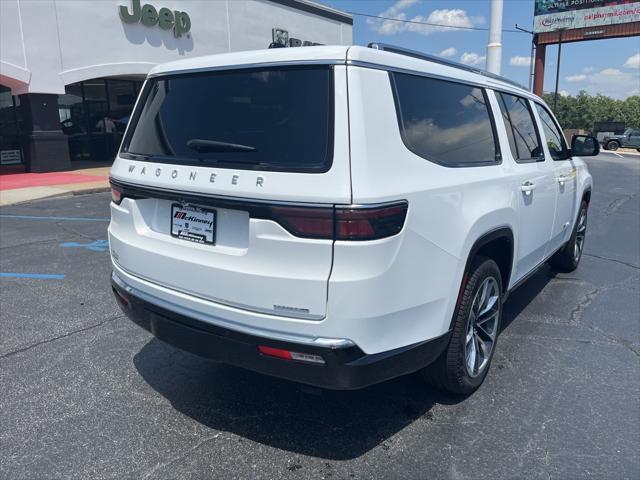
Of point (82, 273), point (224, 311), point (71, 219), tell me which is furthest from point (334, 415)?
point (71, 219)

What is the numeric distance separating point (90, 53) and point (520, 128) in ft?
52.1

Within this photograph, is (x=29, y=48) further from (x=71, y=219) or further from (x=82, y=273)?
(x=82, y=273)

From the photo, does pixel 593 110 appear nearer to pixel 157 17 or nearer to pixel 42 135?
pixel 157 17

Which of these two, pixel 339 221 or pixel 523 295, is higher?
pixel 339 221

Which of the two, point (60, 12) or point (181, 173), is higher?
point (60, 12)

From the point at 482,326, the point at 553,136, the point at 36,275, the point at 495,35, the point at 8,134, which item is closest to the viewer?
the point at 482,326

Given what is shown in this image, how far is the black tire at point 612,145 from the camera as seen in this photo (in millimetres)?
41281

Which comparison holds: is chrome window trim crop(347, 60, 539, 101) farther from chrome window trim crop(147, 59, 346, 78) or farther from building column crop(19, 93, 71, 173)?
building column crop(19, 93, 71, 173)

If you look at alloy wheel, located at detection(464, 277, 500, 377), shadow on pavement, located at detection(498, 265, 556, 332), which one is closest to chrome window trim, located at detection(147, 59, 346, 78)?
alloy wheel, located at detection(464, 277, 500, 377)

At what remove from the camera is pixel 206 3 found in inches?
756

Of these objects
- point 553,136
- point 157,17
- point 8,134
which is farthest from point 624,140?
point 553,136

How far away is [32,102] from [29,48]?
1529 mm

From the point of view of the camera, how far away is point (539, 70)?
44062 mm

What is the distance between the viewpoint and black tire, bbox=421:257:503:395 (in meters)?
2.92
